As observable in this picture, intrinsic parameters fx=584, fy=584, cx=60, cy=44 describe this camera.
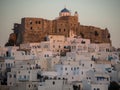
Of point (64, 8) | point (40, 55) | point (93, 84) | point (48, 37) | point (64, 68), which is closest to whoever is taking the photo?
point (93, 84)

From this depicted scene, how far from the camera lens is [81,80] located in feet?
63.4

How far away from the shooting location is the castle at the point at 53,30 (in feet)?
78.8

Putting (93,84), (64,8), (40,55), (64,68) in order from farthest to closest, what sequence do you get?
(64,8), (40,55), (64,68), (93,84)

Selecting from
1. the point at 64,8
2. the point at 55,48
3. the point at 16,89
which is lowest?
the point at 16,89

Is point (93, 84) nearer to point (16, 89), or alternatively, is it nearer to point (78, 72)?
point (78, 72)

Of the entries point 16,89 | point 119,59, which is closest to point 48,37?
point 119,59

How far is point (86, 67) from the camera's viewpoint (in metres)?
20.0

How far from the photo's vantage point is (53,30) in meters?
24.3

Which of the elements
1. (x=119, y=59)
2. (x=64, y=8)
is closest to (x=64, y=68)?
(x=119, y=59)

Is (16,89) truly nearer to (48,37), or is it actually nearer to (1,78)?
(1,78)

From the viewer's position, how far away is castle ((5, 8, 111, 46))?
24.0 meters

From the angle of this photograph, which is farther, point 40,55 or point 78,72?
point 40,55

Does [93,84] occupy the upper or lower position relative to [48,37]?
lower

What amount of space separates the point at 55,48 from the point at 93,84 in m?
4.60
